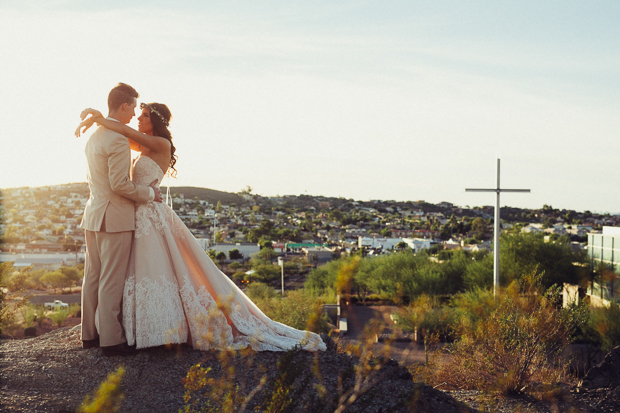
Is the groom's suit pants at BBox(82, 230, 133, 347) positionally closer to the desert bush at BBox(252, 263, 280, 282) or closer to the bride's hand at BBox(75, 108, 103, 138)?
the bride's hand at BBox(75, 108, 103, 138)

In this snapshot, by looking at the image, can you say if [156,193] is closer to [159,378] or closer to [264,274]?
[159,378]

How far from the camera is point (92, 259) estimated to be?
3.59 meters

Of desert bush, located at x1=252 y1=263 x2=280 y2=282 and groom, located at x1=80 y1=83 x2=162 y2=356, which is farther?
desert bush, located at x1=252 y1=263 x2=280 y2=282

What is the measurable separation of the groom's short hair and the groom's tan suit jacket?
0.22 m

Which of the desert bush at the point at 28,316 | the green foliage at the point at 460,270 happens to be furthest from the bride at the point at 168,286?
the green foliage at the point at 460,270

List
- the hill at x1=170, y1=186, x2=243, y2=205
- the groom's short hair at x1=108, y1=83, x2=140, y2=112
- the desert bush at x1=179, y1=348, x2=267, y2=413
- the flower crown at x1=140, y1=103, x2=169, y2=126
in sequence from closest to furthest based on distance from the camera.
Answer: the desert bush at x1=179, y1=348, x2=267, y2=413 → the groom's short hair at x1=108, y1=83, x2=140, y2=112 → the flower crown at x1=140, y1=103, x2=169, y2=126 → the hill at x1=170, y1=186, x2=243, y2=205

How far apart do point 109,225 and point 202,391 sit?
1.33m

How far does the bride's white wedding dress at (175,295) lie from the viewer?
3553 mm

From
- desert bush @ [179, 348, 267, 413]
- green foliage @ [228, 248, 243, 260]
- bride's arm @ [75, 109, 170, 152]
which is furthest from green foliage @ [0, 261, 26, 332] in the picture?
green foliage @ [228, 248, 243, 260]

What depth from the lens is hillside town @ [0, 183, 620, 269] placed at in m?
32.0

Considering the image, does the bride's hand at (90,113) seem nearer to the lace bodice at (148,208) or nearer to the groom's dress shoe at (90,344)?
the lace bodice at (148,208)

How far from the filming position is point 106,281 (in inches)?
138

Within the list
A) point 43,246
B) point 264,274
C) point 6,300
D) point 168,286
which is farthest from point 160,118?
point 43,246

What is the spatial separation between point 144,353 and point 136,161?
1.46 meters
